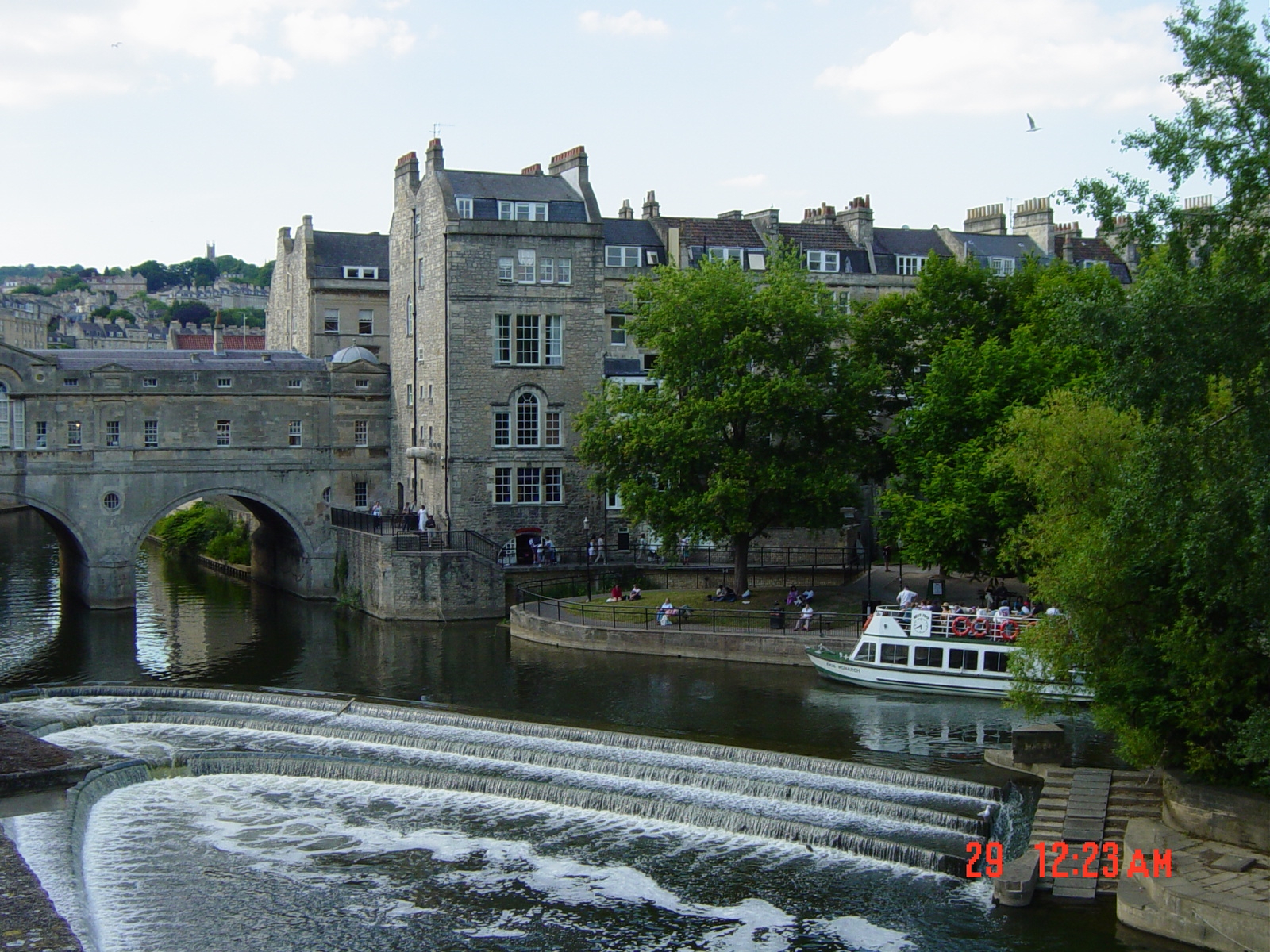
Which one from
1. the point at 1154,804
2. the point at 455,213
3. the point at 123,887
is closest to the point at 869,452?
the point at 455,213

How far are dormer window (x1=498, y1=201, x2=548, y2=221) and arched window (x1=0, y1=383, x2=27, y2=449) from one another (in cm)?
2032

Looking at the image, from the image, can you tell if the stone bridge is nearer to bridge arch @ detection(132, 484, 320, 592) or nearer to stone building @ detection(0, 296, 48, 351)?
bridge arch @ detection(132, 484, 320, 592)

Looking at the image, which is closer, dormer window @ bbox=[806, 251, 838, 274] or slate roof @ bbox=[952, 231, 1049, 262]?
dormer window @ bbox=[806, 251, 838, 274]

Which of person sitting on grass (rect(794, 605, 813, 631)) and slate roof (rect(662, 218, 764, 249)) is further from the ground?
slate roof (rect(662, 218, 764, 249))

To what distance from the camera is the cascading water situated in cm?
2362

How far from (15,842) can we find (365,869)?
6.44 m

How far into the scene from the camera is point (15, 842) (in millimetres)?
26375

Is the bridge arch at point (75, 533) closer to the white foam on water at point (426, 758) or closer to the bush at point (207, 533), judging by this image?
the bush at point (207, 533)

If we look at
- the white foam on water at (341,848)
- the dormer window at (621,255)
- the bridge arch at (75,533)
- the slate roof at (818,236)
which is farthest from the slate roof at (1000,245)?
the white foam on water at (341,848)

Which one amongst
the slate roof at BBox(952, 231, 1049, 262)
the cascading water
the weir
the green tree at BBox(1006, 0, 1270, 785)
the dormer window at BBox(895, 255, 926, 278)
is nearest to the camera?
the green tree at BBox(1006, 0, 1270, 785)

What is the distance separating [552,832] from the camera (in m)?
28.1

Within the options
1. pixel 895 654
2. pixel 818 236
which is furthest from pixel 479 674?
pixel 818 236

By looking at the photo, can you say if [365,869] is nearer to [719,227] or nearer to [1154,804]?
[1154,804]

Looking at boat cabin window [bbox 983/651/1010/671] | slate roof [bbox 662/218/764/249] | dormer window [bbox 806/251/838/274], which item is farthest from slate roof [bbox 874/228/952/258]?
boat cabin window [bbox 983/651/1010/671]
